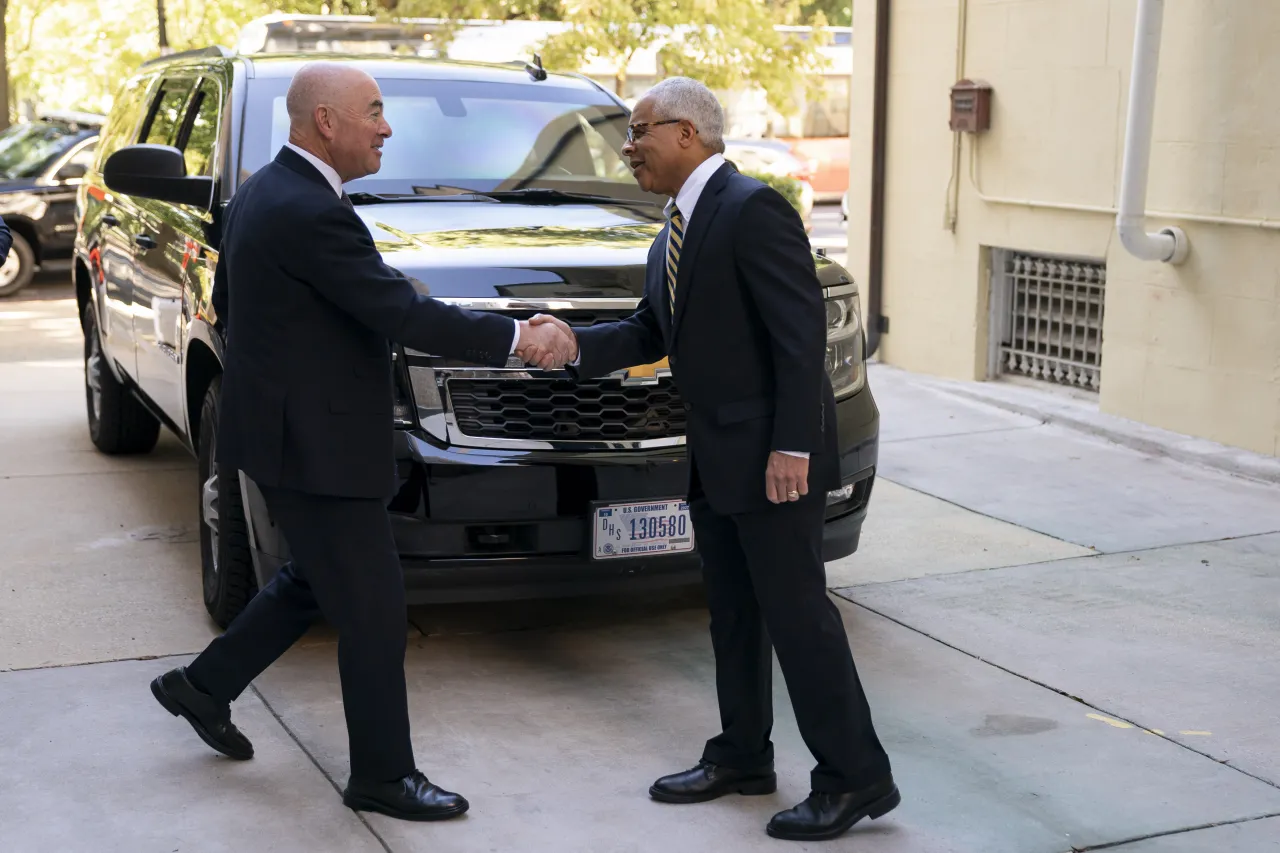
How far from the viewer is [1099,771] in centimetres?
422

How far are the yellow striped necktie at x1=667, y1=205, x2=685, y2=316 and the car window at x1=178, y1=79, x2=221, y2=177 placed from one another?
258 cm

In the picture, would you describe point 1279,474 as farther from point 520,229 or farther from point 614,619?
point 520,229

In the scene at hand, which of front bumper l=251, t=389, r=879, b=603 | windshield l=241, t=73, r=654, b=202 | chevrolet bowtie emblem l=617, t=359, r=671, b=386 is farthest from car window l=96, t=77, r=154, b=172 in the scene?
chevrolet bowtie emblem l=617, t=359, r=671, b=386

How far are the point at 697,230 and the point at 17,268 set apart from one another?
1383cm

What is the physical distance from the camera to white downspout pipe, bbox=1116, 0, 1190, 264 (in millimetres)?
8070

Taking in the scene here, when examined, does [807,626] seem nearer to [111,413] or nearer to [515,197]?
[515,197]

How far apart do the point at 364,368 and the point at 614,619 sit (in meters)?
2.07

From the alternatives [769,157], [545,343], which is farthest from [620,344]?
[769,157]

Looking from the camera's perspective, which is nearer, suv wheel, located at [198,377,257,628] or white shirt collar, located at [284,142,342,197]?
white shirt collar, located at [284,142,342,197]

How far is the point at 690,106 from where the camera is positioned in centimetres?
370

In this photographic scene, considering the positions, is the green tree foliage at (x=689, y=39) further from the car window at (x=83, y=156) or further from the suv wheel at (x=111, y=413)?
the suv wheel at (x=111, y=413)

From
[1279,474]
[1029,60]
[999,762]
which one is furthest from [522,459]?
[1029,60]

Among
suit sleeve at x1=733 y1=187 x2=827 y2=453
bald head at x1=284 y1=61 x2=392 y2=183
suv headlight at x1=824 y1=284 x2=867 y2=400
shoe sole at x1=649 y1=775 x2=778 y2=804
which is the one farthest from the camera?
suv headlight at x1=824 y1=284 x2=867 y2=400

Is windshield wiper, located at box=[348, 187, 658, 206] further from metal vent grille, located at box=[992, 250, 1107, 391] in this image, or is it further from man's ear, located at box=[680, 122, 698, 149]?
metal vent grille, located at box=[992, 250, 1107, 391]
